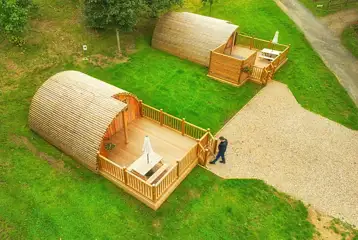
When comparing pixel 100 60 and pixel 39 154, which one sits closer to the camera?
pixel 39 154

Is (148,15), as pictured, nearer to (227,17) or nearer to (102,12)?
(102,12)

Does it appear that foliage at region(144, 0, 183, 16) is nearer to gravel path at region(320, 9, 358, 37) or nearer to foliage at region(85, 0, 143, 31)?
foliage at region(85, 0, 143, 31)

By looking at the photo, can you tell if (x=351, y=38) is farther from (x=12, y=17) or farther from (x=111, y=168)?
(x=12, y=17)

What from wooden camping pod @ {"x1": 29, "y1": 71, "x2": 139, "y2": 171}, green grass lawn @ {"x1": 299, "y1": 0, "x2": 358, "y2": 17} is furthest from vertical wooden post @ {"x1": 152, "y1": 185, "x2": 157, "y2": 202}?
green grass lawn @ {"x1": 299, "y1": 0, "x2": 358, "y2": 17}

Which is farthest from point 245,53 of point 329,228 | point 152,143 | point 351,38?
point 329,228

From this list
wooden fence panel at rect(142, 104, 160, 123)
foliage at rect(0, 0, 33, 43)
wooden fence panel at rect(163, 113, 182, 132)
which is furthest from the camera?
foliage at rect(0, 0, 33, 43)

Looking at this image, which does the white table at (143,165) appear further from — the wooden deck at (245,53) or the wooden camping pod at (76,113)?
the wooden deck at (245,53)
